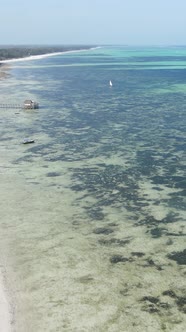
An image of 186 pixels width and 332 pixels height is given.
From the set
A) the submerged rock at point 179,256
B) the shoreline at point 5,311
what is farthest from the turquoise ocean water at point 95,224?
the shoreline at point 5,311

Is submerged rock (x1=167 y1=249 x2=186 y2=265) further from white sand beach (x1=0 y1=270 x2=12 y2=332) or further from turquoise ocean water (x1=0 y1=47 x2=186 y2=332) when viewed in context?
white sand beach (x1=0 y1=270 x2=12 y2=332)

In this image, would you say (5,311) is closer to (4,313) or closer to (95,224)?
(4,313)

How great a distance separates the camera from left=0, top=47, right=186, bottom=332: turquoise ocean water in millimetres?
17859

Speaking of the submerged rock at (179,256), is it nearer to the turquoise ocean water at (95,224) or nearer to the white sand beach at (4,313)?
the turquoise ocean water at (95,224)

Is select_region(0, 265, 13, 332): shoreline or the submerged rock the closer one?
select_region(0, 265, 13, 332): shoreline

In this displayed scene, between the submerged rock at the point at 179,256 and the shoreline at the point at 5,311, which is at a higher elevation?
the submerged rock at the point at 179,256

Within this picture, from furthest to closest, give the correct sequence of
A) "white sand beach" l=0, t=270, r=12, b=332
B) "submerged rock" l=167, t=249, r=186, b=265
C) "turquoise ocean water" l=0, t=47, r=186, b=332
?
"submerged rock" l=167, t=249, r=186, b=265 → "turquoise ocean water" l=0, t=47, r=186, b=332 → "white sand beach" l=0, t=270, r=12, b=332

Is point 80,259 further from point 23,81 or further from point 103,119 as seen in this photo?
point 23,81

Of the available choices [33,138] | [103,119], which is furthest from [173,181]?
[103,119]

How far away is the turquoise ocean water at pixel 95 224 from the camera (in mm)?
17859

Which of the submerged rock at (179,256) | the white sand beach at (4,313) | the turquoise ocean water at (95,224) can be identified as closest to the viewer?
the white sand beach at (4,313)

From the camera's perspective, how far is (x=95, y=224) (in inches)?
1018

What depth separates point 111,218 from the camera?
1049 inches

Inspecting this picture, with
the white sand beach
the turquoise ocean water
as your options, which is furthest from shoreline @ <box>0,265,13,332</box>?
the turquoise ocean water
